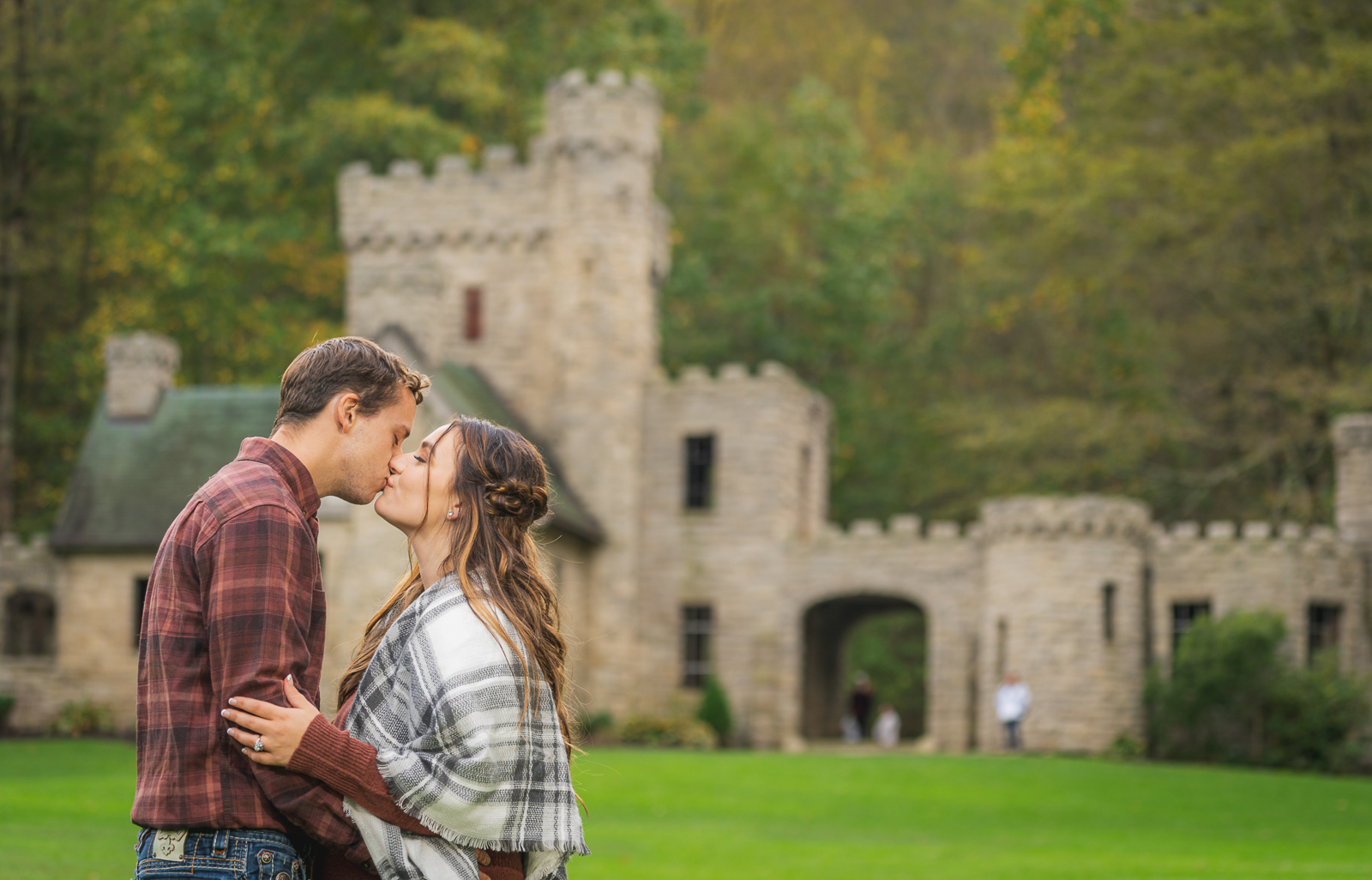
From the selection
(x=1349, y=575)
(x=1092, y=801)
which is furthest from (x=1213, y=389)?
(x=1092, y=801)

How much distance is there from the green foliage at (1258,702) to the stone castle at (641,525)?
1213 mm

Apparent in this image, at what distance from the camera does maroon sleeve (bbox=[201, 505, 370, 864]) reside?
12.8ft

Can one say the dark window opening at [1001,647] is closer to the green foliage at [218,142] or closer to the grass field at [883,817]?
the grass field at [883,817]

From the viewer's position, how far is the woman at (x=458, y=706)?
3961 millimetres

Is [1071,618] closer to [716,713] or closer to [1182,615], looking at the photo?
[1182,615]

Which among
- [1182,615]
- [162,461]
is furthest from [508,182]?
[1182,615]

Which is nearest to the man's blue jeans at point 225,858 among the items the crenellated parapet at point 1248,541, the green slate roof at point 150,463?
the green slate roof at point 150,463

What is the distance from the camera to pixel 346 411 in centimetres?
430

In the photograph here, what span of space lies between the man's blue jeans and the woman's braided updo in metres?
0.92

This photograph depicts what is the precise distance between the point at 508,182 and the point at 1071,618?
1233 cm

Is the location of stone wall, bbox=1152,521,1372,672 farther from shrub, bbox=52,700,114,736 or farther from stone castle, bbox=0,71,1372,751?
shrub, bbox=52,700,114,736

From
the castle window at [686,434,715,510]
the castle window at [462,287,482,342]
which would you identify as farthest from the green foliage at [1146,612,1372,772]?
the castle window at [462,287,482,342]

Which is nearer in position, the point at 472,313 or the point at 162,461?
the point at 162,461

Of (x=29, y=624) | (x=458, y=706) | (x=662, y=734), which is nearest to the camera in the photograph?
(x=458, y=706)
